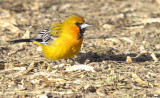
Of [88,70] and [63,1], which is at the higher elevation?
[63,1]

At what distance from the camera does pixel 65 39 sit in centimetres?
659

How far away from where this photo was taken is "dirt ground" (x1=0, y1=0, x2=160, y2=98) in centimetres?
548

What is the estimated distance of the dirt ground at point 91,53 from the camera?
548cm

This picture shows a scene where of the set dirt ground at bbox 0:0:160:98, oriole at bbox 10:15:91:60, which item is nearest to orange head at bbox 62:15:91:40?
oriole at bbox 10:15:91:60

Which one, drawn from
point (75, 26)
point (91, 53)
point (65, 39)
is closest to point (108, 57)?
point (91, 53)

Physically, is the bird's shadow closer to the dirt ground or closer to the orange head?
the dirt ground

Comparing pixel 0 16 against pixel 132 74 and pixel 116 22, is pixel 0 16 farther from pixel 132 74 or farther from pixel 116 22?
pixel 132 74

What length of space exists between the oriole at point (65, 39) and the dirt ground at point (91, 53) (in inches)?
11.0

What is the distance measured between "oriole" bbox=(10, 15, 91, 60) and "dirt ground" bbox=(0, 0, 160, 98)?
28 centimetres

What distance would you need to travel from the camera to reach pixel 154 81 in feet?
19.1

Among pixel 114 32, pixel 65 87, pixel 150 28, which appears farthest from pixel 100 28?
pixel 65 87

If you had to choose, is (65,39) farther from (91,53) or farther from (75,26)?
(91,53)

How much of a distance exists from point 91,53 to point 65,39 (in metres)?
1.13

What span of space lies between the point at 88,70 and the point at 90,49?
1594 millimetres
